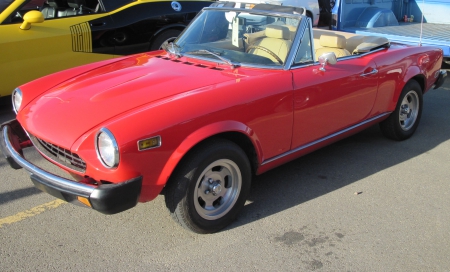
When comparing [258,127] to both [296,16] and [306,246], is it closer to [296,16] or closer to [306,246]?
[306,246]

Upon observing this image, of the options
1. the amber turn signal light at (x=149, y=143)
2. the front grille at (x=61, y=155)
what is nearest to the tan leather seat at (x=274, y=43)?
the amber turn signal light at (x=149, y=143)

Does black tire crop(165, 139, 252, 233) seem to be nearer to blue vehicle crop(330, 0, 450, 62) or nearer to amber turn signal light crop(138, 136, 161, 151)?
amber turn signal light crop(138, 136, 161, 151)

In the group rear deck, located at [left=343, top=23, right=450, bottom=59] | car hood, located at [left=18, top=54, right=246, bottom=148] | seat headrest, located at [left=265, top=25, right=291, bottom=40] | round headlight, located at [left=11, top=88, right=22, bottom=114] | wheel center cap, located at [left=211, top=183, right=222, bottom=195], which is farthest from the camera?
rear deck, located at [left=343, top=23, right=450, bottom=59]

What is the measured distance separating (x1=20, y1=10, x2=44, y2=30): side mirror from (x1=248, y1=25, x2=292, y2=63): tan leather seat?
9.61ft

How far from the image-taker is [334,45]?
16.1ft

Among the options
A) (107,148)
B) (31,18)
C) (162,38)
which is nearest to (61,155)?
(107,148)

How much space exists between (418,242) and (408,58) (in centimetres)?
229

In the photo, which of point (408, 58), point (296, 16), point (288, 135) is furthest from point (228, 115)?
point (408, 58)

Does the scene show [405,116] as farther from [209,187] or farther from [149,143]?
[149,143]

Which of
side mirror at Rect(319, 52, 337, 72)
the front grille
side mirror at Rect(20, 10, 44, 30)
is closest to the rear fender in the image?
side mirror at Rect(319, 52, 337, 72)

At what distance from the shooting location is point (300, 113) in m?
3.77

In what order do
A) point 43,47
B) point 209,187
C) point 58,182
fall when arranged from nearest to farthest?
point 58,182, point 209,187, point 43,47

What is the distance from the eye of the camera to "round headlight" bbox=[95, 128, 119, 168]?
2.78 m

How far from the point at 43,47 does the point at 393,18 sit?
259 inches
